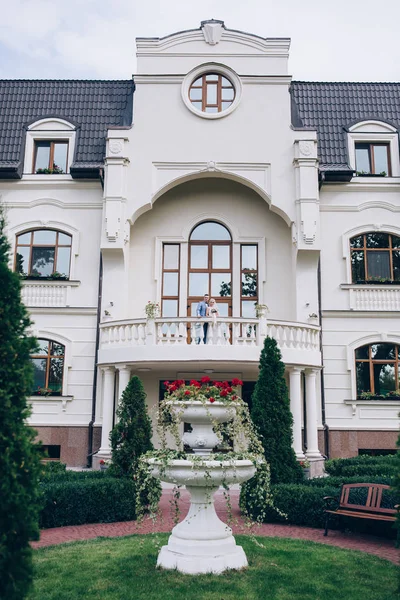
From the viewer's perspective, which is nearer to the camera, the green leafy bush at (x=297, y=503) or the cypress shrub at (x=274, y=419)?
the green leafy bush at (x=297, y=503)

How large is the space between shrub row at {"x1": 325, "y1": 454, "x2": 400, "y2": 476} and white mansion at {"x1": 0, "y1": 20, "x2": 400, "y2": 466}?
9.12 ft

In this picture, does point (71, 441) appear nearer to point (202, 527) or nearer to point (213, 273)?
point (213, 273)

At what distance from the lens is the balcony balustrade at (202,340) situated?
1429cm

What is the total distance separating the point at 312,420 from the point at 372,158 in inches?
340

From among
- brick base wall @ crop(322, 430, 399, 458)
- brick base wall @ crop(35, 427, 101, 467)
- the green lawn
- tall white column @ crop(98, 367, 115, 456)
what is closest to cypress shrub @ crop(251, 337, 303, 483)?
the green lawn

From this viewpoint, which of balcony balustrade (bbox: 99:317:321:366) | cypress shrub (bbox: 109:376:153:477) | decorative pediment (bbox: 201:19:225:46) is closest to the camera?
cypress shrub (bbox: 109:376:153:477)

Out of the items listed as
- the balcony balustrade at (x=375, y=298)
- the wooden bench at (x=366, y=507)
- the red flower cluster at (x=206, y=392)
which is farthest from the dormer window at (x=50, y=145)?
the wooden bench at (x=366, y=507)

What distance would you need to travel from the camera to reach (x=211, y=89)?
58.7ft

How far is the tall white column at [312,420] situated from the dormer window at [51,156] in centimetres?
989

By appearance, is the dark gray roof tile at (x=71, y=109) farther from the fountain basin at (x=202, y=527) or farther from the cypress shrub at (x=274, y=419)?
the fountain basin at (x=202, y=527)

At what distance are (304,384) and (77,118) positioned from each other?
36.1ft

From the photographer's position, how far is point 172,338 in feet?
47.6

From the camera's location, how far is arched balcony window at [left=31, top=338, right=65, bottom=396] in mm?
16672

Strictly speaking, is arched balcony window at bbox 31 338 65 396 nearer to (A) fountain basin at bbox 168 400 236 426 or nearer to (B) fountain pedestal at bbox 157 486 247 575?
(A) fountain basin at bbox 168 400 236 426
